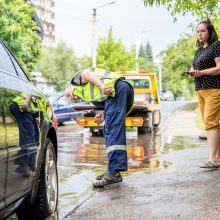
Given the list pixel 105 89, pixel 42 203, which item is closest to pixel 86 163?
pixel 105 89

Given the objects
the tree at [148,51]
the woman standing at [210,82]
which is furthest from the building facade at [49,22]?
the woman standing at [210,82]

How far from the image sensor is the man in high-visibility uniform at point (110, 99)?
6227 mm

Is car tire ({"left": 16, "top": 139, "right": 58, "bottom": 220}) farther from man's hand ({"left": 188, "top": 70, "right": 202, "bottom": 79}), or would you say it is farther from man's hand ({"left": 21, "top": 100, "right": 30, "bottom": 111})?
man's hand ({"left": 188, "top": 70, "right": 202, "bottom": 79})

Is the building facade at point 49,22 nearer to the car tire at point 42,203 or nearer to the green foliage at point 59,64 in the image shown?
the green foliage at point 59,64

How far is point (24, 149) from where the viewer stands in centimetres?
385

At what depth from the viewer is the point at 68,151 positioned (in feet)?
35.5

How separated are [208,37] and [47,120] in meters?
3.31

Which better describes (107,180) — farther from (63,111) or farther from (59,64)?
(59,64)

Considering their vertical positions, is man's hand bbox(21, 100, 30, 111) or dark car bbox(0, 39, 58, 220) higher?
man's hand bbox(21, 100, 30, 111)

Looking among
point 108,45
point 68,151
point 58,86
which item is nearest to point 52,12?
point 58,86

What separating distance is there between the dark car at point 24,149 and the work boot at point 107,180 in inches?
47.9

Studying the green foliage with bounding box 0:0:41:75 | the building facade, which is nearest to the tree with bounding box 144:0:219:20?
the green foliage with bounding box 0:0:41:75

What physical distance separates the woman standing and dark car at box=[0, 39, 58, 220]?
2.72 m

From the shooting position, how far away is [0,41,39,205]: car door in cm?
350
